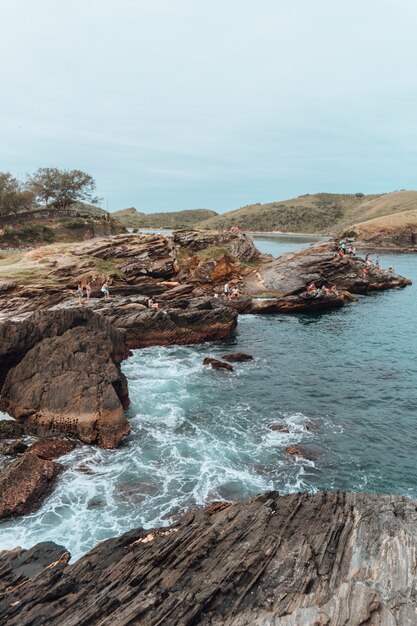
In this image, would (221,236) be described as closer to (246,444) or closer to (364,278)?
(364,278)

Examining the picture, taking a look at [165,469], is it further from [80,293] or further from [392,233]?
[392,233]

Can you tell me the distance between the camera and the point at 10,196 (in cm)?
6738

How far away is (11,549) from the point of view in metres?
13.4

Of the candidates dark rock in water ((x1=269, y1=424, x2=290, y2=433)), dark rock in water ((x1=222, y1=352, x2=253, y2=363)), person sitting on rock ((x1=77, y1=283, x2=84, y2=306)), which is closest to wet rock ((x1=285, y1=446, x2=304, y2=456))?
dark rock in water ((x1=269, y1=424, x2=290, y2=433))

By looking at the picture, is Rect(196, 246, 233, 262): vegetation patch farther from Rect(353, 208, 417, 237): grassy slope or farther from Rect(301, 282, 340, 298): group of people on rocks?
Rect(353, 208, 417, 237): grassy slope

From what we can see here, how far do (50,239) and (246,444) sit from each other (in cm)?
5542

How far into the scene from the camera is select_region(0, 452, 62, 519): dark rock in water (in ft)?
50.6

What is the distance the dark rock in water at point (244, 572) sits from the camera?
8.52 metres

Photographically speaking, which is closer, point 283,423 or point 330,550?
point 330,550

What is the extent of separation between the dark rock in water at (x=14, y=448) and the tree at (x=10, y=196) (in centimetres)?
5800

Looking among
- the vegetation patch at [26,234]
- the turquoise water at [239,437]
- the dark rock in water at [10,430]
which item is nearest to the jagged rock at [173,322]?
the turquoise water at [239,437]

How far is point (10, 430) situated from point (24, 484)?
5.14 m

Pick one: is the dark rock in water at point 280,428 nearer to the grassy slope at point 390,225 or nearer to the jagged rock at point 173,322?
the jagged rock at point 173,322

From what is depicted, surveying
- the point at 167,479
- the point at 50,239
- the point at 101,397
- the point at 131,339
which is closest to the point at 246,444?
the point at 167,479
